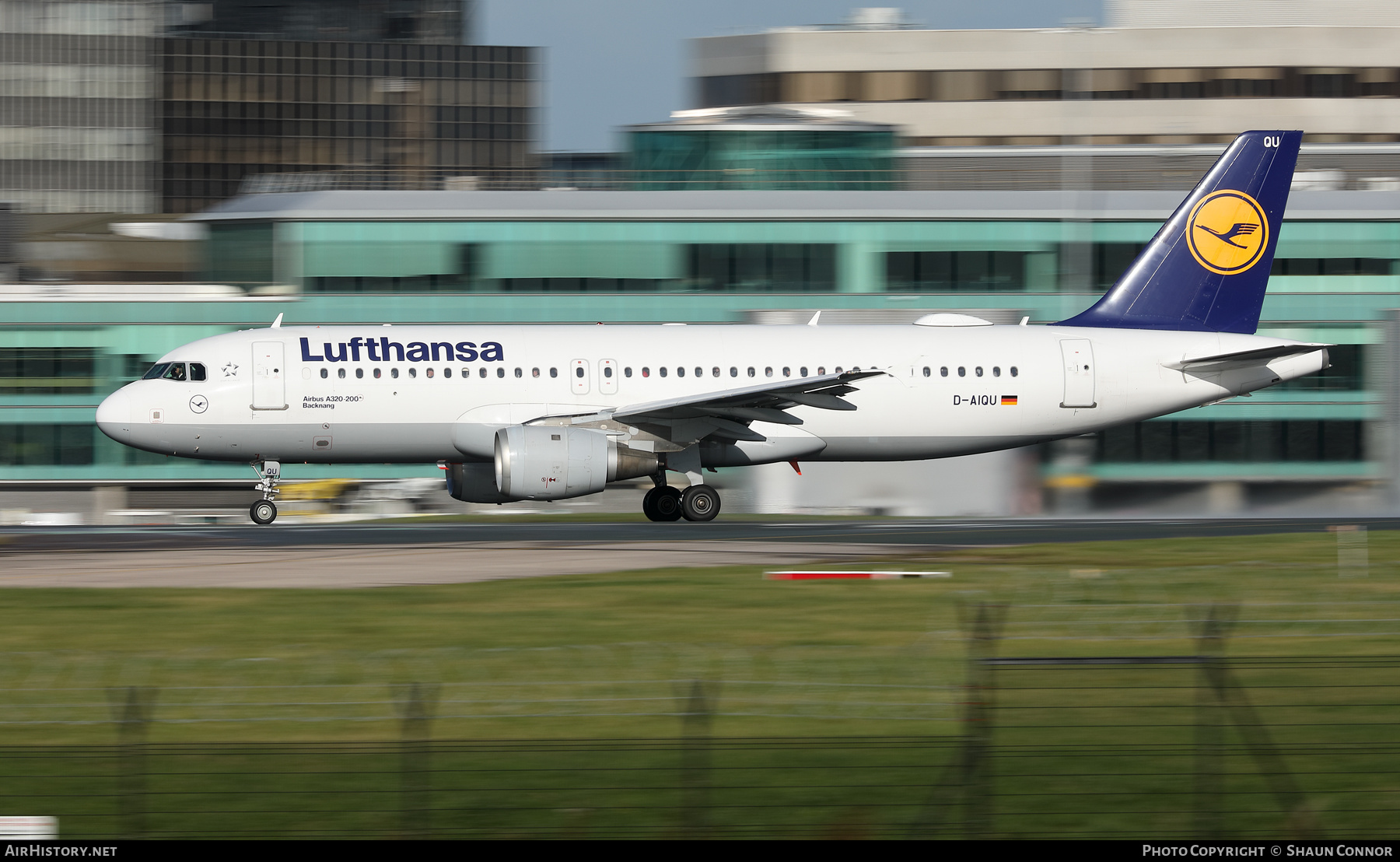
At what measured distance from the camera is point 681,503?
32906mm

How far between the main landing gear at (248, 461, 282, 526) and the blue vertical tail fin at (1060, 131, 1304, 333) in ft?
54.8

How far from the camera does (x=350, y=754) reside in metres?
11.2

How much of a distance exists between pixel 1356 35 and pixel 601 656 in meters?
95.4

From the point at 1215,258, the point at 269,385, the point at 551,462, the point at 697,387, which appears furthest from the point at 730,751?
the point at 1215,258

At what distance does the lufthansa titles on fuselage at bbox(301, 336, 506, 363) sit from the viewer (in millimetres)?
32031

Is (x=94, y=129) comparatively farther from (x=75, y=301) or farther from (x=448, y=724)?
(x=448, y=724)

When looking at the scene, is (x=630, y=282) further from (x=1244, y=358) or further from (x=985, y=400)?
(x=1244, y=358)

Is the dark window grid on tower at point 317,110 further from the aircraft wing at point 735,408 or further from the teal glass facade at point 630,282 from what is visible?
the aircraft wing at point 735,408

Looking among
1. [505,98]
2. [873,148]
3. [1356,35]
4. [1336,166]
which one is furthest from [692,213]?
[505,98]

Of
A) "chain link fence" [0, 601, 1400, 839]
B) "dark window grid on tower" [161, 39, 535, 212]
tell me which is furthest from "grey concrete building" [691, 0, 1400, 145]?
"chain link fence" [0, 601, 1400, 839]

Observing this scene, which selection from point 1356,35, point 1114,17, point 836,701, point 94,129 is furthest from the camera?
point 94,129

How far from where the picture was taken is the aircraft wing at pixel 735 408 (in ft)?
100

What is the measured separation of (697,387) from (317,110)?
380 feet

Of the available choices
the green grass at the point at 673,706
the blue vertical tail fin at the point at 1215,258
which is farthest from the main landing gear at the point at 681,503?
the green grass at the point at 673,706
